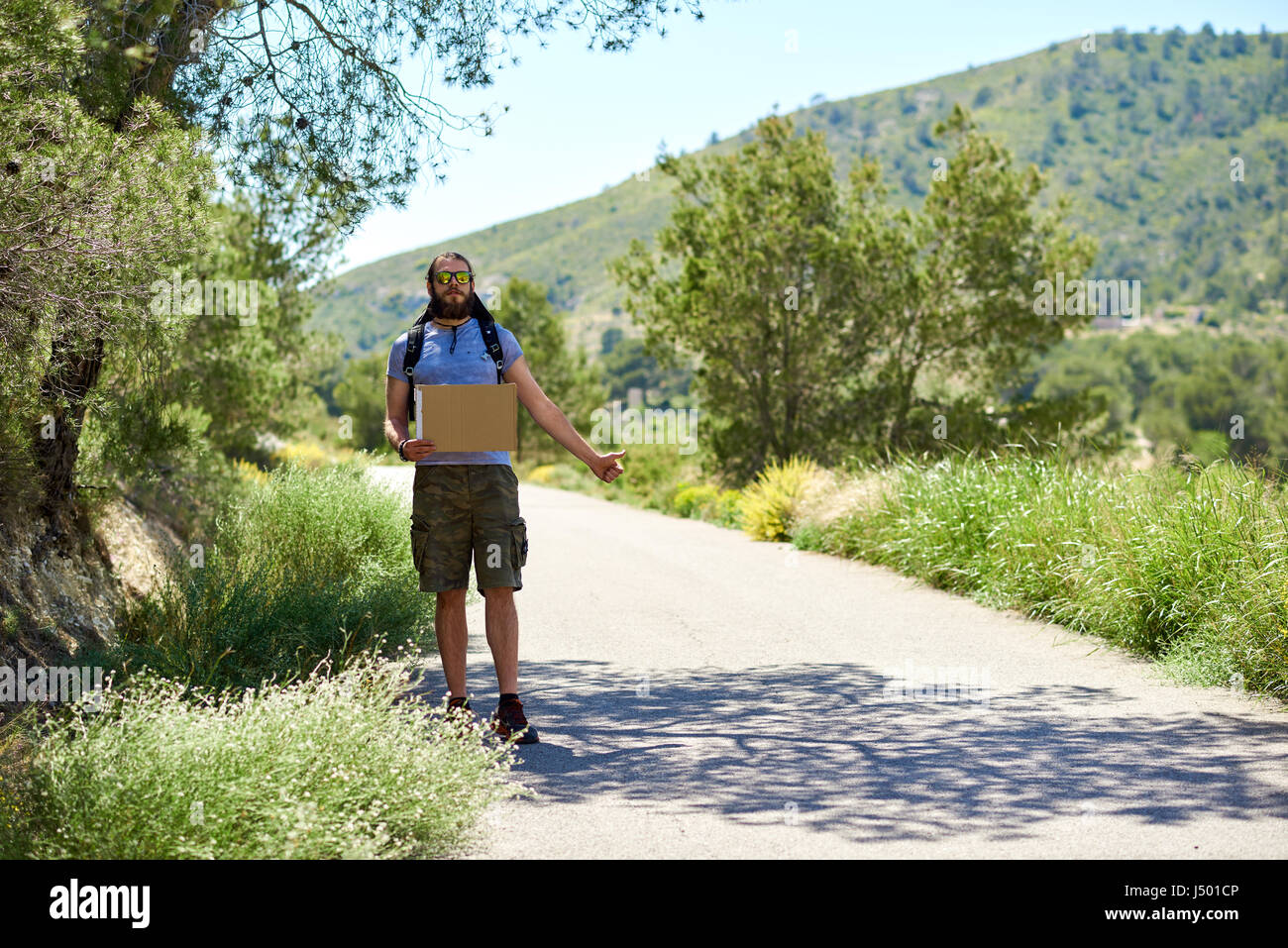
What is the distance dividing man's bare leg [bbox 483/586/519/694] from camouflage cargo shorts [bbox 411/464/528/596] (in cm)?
14

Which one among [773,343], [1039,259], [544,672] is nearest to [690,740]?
[544,672]

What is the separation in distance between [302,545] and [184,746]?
563 cm

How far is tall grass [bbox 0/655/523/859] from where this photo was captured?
3836 mm

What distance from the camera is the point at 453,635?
19.8 ft

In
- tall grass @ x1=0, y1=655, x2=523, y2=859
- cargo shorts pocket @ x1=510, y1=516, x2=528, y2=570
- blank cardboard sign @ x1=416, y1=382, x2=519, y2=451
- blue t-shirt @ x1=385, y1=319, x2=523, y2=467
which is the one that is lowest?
tall grass @ x1=0, y1=655, x2=523, y2=859

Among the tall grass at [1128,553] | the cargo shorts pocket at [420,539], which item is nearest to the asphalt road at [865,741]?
the tall grass at [1128,553]

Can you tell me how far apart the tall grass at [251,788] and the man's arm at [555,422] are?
1.73m

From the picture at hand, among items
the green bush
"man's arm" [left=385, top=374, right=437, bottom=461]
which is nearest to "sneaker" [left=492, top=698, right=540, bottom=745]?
"man's arm" [left=385, top=374, right=437, bottom=461]

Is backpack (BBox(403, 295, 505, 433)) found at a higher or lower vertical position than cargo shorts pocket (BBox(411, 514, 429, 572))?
higher

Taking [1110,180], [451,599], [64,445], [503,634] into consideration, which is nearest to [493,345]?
[451,599]

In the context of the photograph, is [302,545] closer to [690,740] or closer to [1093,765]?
[690,740]

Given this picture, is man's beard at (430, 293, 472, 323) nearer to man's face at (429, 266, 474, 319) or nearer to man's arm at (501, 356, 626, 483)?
man's face at (429, 266, 474, 319)

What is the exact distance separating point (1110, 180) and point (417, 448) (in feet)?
525

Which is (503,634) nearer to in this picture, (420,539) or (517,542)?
(517,542)
